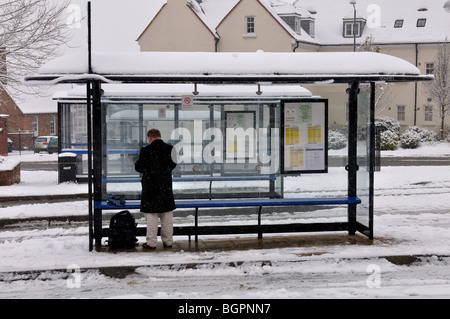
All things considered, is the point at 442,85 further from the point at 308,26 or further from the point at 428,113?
the point at 308,26

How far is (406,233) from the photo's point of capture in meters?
10.3

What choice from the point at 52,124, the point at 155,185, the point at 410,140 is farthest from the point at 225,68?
the point at 52,124

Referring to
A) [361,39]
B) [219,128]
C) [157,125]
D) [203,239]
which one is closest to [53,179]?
[157,125]

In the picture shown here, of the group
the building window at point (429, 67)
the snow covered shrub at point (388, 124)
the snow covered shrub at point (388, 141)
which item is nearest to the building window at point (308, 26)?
the building window at point (429, 67)

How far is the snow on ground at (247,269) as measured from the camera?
703 cm

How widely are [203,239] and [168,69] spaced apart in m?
2.95

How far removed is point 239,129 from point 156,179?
328 centimetres

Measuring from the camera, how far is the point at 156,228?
905 centimetres

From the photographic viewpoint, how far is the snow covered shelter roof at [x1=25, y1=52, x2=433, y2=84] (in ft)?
28.6

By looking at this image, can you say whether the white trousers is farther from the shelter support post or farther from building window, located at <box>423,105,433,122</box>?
building window, located at <box>423,105,433,122</box>

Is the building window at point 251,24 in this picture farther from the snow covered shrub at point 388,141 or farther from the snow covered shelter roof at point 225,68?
the snow covered shelter roof at point 225,68

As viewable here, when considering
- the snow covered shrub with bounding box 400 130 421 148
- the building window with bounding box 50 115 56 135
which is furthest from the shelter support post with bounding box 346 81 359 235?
the building window with bounding box 50 115 56 135

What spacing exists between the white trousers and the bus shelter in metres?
0.46

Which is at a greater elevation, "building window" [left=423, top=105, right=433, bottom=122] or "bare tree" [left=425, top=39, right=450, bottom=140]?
"bare tree" [left=425, top=39, right=450, bottom=140]
